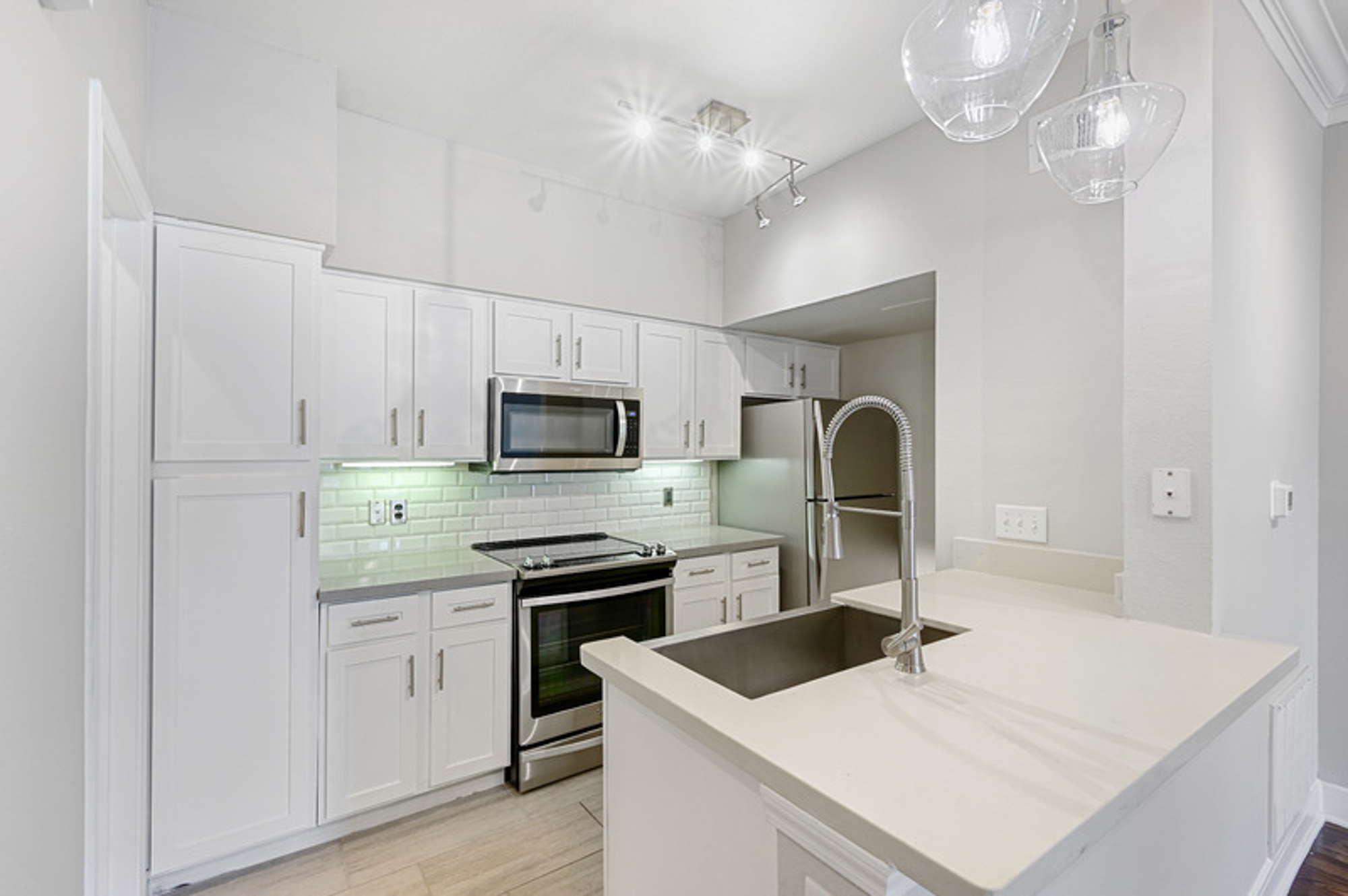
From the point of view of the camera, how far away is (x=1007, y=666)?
1.30 metres

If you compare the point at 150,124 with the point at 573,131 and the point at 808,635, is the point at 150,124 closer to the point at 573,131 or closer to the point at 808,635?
the point at 573,131

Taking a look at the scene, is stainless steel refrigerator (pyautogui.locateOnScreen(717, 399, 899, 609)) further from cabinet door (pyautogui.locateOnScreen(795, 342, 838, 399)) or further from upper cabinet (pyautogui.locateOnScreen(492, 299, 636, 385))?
upper cabinet (pyautogui.locateOnScreen(492, 299, 636, 385))

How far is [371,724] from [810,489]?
7.70 ft

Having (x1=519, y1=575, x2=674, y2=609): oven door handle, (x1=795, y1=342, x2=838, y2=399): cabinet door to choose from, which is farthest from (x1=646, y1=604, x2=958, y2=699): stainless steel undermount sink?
(x1=795, y1=342, x2=838, y2=399): cabinet door

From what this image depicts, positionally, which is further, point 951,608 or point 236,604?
point 236,604

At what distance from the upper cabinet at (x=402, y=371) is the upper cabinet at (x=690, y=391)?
3.09 ft

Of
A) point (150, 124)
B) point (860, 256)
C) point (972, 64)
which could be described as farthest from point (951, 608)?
point (150, 124)

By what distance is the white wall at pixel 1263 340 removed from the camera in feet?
5.02

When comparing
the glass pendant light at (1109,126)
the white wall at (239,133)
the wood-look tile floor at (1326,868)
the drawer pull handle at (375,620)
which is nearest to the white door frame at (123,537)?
the white wall at (239,133)

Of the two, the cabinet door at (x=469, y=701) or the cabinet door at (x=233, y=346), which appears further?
the cabinet door at (x=469, y=701)

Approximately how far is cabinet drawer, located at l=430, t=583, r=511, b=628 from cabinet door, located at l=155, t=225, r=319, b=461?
0.74 metres

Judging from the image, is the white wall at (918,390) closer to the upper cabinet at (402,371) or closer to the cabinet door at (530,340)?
the cabinet door at (530,340)

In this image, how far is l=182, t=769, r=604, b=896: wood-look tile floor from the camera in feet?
6.50

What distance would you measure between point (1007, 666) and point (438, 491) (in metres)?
2.53
